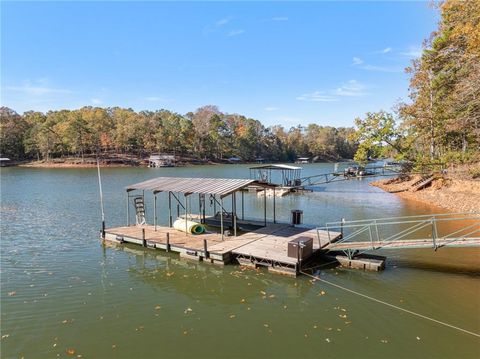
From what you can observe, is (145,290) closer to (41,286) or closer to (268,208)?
(41,286)

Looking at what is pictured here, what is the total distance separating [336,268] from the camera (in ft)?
49.7

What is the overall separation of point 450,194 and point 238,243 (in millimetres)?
24377

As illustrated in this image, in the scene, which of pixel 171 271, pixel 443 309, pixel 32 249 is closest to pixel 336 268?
pixel 443 309

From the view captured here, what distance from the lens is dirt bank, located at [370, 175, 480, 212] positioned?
88.7 ft

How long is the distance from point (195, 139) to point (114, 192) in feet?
264

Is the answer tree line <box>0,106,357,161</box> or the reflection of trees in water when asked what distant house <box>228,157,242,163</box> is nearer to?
tree line <box>0,106,357,161</box>

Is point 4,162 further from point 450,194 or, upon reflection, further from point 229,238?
point 450,194

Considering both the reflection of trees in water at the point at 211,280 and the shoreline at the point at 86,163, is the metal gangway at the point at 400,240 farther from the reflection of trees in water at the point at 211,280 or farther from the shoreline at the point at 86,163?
the shoreline at the point at 86,163

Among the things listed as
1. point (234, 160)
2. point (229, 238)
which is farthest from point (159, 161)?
point (229, 238)

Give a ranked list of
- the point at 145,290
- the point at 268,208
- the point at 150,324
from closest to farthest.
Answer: the point at 150,324
the point at 145,290
the point at 268,208

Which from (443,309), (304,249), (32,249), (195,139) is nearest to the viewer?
(443,309)

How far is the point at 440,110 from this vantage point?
3684cm

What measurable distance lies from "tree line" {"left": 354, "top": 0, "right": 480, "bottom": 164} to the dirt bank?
12.1 ft

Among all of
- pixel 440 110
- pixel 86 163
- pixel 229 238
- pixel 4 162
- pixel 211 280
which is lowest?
pixel 211 280
